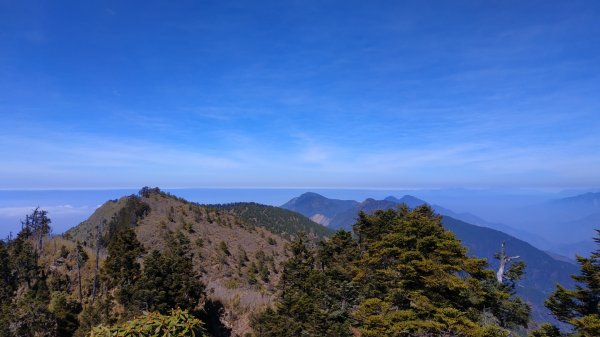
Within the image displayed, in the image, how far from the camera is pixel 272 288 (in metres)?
40.3

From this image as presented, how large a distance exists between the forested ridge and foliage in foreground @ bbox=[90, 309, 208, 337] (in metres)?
0.02

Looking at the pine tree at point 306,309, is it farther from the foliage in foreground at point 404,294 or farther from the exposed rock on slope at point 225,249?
the exposed rock on slope at point 225,249

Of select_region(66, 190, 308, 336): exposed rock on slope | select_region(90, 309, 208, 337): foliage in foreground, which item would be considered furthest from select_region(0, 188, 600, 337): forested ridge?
select_region(66, 190, 308, 336): exposed rock on slope

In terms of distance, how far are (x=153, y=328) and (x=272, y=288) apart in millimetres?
36158

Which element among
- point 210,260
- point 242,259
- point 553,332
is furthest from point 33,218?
point 553,332

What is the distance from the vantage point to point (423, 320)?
16062 mm

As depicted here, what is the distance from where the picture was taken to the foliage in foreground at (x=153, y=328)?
18.5 ft

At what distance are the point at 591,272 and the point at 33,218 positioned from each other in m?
54.5

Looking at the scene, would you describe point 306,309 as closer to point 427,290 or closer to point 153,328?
point 427,290

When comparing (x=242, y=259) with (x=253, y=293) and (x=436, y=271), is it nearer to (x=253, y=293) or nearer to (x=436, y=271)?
(x=253, y=293)

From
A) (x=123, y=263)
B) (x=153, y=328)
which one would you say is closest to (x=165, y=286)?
(x=123, y=263)

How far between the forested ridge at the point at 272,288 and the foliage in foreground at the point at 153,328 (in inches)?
0.9

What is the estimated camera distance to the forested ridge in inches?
640

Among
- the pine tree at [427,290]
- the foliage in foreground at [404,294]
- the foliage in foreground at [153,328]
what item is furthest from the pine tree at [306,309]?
the foliage in foreground at [153,328]
